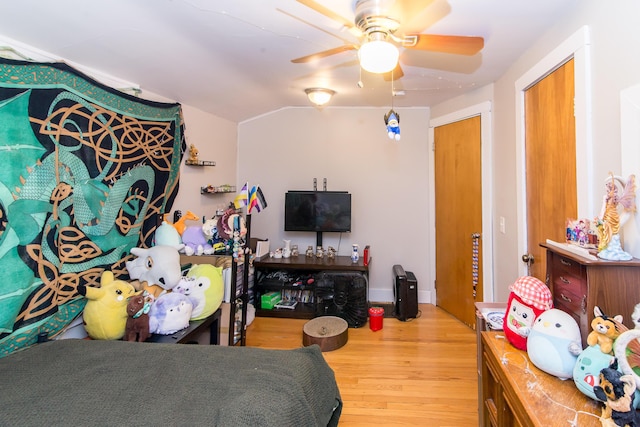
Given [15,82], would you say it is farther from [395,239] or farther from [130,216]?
[395,239]

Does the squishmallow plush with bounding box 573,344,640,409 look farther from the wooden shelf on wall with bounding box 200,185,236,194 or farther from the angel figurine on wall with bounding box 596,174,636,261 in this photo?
the wooden shelf on wall with bounding box 200,185,236,194

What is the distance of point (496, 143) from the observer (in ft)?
8.97

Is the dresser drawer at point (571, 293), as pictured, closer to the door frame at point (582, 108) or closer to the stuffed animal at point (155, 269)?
the door frame at point (582, 108)

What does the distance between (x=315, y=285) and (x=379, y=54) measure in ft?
7.88

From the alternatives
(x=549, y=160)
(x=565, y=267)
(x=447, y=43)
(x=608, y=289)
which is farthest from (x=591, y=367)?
(x=447, y=43)

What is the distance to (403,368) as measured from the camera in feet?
7.89

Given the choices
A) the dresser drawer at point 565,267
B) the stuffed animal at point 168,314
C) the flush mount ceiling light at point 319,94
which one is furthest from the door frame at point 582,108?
the stuffed animal at point 168,314

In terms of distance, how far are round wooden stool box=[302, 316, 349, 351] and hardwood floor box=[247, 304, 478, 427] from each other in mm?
67

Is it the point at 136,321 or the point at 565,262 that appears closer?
the point at 565,262

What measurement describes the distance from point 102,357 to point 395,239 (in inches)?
125

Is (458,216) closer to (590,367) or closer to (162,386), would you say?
(590,367)

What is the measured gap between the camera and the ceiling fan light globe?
1464mm

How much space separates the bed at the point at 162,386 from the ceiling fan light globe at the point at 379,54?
1536 mm

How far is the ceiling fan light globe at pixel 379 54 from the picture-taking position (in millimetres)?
1464
